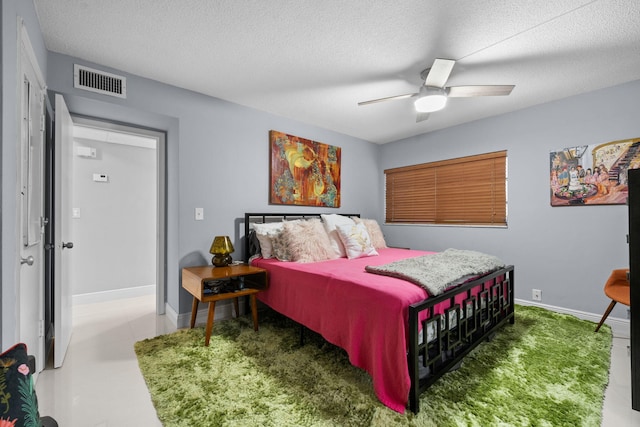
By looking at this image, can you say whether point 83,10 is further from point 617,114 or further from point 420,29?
point 617,114

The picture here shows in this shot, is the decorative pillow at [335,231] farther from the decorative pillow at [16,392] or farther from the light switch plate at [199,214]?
the decorative pillow at [16,392]

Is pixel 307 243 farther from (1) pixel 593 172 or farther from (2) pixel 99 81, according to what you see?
(1) pixel 593 172

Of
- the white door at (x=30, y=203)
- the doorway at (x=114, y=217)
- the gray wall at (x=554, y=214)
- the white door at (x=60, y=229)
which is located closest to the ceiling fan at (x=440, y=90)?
the gray wall at (x=554, y=214)

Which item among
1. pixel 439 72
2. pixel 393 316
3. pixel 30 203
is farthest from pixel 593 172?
pixel 30 203

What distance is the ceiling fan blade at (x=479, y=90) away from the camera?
217 centimetres

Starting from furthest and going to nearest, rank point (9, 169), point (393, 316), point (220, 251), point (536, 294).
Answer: point (536, 294)
point (220, 251)
point (393, 316)
point (9, 169)

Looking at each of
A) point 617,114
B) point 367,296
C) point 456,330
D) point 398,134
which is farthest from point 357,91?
point 617,114

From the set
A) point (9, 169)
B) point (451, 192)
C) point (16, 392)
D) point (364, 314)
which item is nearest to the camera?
point (16, 392)

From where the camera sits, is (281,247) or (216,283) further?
(281,247)

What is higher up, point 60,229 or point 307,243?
point 60,229

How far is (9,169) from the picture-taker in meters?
1.25

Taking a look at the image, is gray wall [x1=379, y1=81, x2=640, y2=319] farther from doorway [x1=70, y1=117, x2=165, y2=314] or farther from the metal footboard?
doorway [x1=70, y1=117, x2=165, y2=314]

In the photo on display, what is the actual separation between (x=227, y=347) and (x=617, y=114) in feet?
13.5

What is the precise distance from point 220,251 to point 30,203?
→ 1339 millimetres
